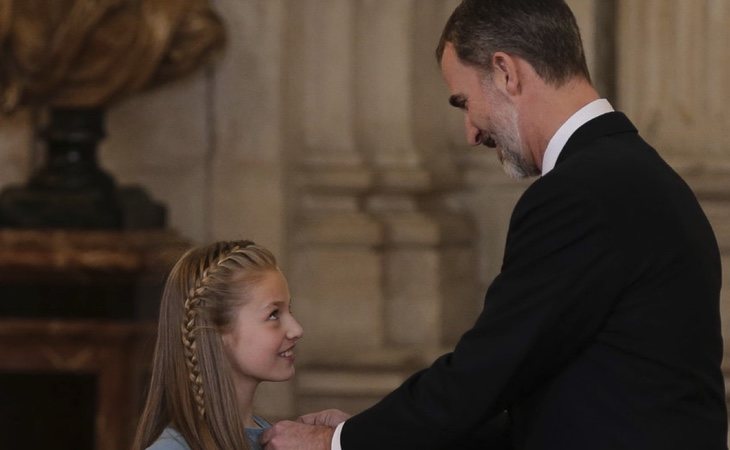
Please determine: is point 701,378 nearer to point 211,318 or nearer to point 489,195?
point 211,318

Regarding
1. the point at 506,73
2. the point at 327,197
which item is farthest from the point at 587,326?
the point at 327,197

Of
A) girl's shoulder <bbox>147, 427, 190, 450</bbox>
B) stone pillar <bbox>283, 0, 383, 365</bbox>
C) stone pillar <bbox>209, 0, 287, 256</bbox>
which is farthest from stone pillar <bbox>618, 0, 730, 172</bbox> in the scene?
girl's shoulder <bbox>147, 427, 190, 450</bbox>

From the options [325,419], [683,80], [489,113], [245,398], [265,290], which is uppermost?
[489,113]

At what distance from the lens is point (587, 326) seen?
9.09 feet

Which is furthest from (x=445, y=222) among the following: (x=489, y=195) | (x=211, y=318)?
(x=211, y=318)

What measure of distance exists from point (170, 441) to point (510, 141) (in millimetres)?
919

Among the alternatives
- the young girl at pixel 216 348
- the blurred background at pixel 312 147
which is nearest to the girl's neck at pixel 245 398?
the young girl at pixel 216 348

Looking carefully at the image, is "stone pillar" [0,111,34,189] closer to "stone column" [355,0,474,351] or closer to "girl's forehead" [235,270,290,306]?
Answer: "stone column" [355,0,474,351]

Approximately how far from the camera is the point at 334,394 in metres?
5.91

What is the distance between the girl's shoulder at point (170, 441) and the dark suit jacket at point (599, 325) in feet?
1.61

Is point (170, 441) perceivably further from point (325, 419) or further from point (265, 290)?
point (325, 419)

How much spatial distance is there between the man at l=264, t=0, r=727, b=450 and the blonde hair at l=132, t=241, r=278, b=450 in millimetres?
132

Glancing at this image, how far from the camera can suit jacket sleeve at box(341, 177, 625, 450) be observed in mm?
2754

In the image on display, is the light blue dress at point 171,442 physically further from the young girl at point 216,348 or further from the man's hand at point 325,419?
the man's hand at point 325,419
